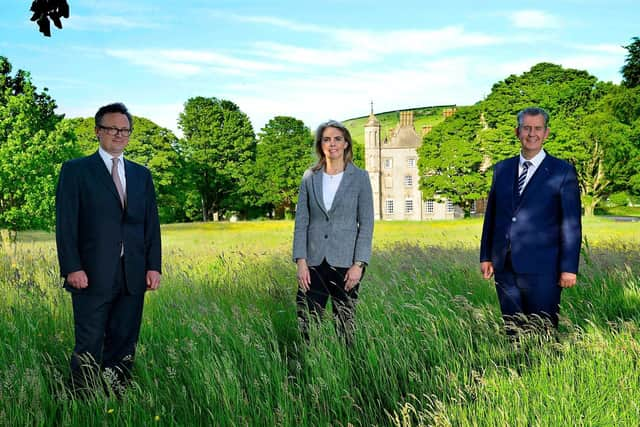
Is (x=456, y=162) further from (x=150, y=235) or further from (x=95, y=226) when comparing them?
(x=95, y=226)

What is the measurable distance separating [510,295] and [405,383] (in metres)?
1.20

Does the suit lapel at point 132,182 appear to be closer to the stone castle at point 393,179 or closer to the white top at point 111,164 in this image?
the white top at point 111,164

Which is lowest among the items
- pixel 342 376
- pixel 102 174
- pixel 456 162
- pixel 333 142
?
pixel 342 376

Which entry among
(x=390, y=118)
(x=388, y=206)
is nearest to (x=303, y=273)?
(x=388, y=206)

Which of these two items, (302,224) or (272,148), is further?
(272,148)

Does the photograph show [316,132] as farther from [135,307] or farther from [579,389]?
[579,389]

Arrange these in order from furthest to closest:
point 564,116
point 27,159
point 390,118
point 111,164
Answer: point 390,118 < point 564,116 < point 27,159 < point 111,164

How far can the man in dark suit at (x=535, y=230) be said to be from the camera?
4.49 meters

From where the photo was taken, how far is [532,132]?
4.46 metres

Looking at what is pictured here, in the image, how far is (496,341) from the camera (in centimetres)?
476

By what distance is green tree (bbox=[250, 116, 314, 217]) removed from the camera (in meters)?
53.2

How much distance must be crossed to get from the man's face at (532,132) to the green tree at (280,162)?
156 feet

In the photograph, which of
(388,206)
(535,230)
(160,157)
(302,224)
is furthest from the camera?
(388,206)

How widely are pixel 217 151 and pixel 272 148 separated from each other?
5.02 metres
